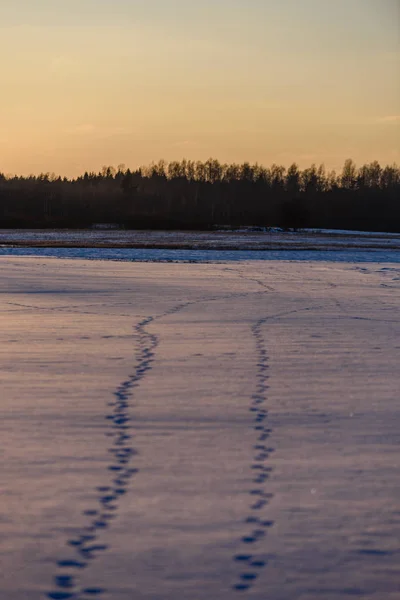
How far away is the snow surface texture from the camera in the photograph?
2891 mm

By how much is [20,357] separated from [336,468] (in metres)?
3.69

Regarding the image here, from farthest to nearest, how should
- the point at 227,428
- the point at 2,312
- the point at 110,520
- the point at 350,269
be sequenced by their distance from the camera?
the point at 350,269, the point at 2,312, the point at 227,428, the point at 110,520

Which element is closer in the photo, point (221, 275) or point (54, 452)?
point (54, 452)

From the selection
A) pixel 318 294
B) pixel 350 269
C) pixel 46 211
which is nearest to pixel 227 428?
pixel 318 294

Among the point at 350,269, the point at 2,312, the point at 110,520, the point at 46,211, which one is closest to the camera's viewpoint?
the point at 110,520

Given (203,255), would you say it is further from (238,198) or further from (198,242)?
(238,198)

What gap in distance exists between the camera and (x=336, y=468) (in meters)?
4.03

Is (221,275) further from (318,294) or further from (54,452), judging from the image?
(54,452)

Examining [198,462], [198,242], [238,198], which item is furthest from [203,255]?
[238,198]

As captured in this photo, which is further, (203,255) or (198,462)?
(203,255)

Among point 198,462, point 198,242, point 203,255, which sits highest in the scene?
point 198,242

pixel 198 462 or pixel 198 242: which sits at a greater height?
pixel 198 242

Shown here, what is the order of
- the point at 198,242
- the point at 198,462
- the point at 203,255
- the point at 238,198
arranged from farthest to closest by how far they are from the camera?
the point at 238,198, the point at 198,242, the point at 203,255, the point at 198,462

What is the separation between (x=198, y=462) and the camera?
410 cm
